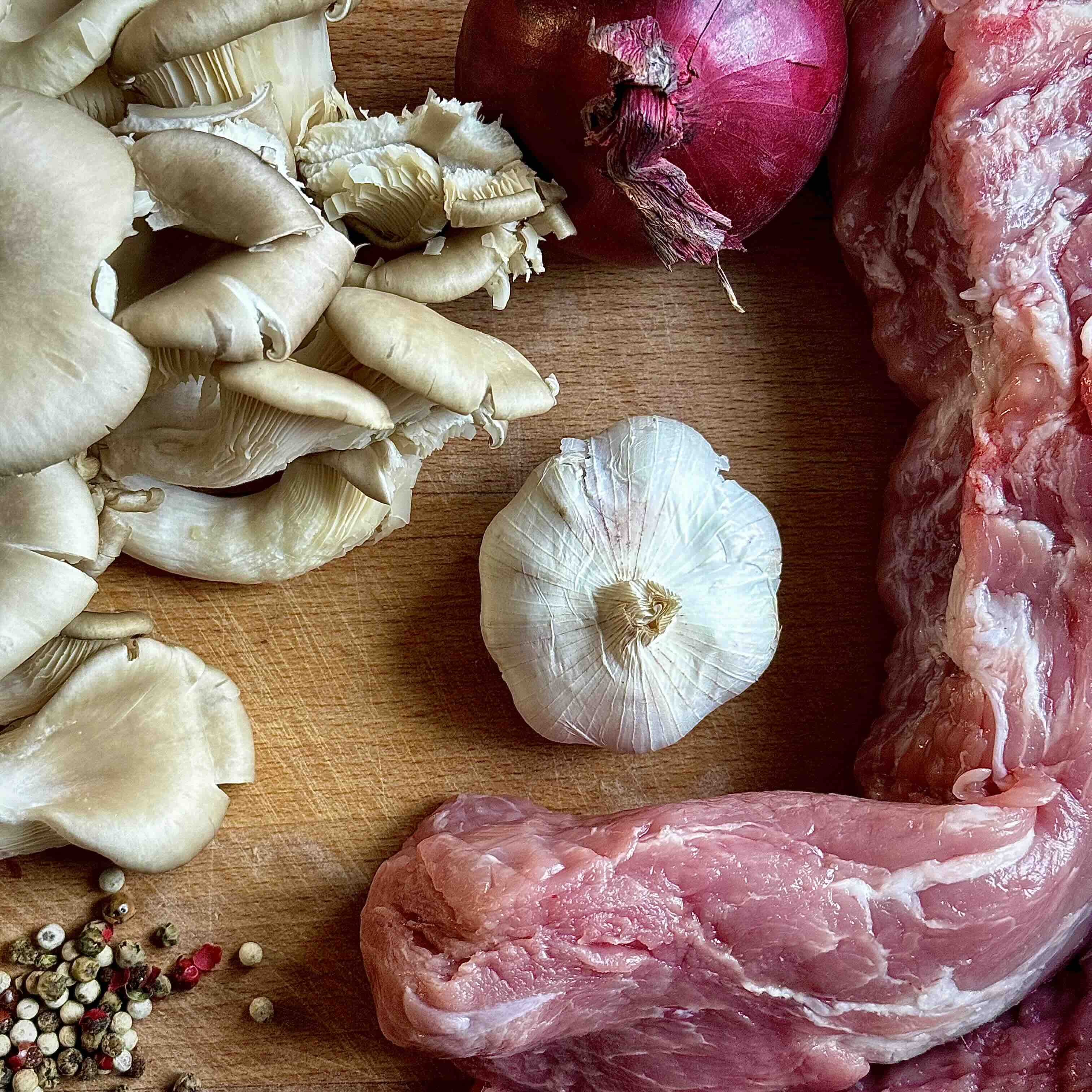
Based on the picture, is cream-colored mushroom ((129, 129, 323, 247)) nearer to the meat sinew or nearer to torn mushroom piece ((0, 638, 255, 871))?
torn mushroom piece ((0, 638, 255, 871))

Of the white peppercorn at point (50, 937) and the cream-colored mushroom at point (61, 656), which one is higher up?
the cream-colored mushroom at point (61, 656)

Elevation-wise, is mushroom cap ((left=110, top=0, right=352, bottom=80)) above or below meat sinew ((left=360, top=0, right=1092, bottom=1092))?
above

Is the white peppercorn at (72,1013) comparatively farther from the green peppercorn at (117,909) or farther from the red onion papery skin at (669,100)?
the red onion papery skin at (669,100)

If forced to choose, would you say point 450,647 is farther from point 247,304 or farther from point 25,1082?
point 25,1082

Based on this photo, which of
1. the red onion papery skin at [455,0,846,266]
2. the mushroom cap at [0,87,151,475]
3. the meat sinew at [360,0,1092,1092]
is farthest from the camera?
the meat sinew at [360,0,1092,1092]

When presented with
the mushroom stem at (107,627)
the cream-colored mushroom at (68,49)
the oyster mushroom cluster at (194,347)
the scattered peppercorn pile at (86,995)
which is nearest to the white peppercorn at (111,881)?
the scattered peppercorn pile at (86,995)

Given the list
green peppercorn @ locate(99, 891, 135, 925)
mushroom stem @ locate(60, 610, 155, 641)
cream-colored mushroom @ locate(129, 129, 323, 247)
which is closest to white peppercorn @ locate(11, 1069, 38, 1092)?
green peppercorn @ locate(99, 891, 135, 925)

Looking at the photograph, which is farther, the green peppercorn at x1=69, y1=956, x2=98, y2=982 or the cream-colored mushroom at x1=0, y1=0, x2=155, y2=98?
the green peppercorn at x1=69, y1=956, x2=98, y2=982

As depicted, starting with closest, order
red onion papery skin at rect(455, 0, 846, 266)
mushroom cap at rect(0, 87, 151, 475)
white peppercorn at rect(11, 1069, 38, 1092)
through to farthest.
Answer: mushroom cap at rect(0, 87, 151, 475)
red onion papery skin at rect(455, 0, 846, 266)
white peppercorn at rect(11, 1069, 38, 1092)
